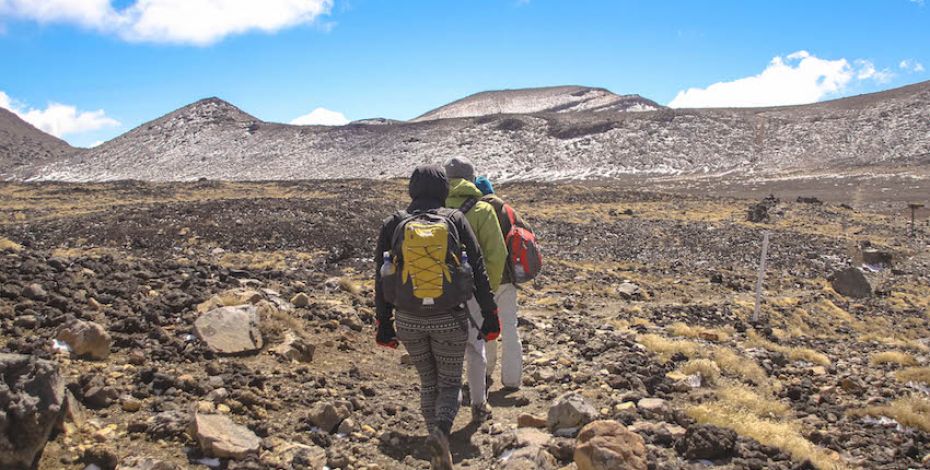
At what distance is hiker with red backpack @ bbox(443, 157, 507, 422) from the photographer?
4238 millimetres

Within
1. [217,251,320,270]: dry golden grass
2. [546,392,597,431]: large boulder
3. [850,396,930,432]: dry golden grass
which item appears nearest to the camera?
[546,392,597,431]: large boulder

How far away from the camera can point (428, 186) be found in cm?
388

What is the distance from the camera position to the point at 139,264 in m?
8.25

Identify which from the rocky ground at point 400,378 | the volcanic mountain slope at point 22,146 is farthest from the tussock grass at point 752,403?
the volcanic mountain slope at point 22,146

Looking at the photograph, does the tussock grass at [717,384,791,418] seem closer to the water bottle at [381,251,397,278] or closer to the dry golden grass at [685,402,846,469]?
the dry golden grass at [685,402,846,469]

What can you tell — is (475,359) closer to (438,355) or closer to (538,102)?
(438,355)

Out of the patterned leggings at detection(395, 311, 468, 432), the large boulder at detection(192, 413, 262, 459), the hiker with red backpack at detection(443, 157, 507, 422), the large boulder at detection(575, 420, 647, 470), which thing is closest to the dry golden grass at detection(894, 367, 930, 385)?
the large boulder at detection(575, 420, 647, 470)

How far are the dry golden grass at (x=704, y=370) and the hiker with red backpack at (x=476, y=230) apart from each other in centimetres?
254

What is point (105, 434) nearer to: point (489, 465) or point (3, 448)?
point (3, 448)

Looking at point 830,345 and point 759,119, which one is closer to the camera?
point 830,345

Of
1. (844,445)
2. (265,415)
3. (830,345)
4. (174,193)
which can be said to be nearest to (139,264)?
(265,415)

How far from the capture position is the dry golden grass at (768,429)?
400cm

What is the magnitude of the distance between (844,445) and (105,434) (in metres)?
4.94

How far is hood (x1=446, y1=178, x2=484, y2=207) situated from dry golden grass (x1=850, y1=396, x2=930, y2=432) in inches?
146
